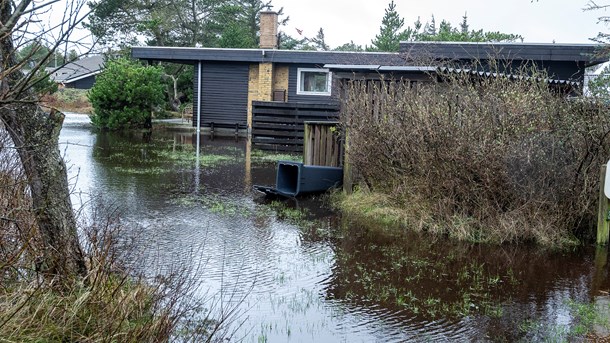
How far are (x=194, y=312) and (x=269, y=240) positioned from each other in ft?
11.3

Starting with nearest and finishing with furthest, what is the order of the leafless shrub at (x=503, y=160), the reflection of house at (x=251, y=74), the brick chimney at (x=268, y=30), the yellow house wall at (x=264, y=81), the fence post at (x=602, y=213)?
the fence post at (x=602, y=213)
the leafless shrub at (x=503, y=160)
the reflection of house at (x=251, y=74)
the yellow house wall at (x=264, y=81)
the brick chimney at (x=268, y=30)

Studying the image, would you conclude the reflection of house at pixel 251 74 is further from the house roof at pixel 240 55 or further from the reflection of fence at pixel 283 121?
the reflection of fence at pixel 283 121

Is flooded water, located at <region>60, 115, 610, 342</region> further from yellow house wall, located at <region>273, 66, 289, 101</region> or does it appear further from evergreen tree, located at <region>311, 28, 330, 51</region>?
evergreen tree, located at <region>311, 28, 330, 51</region>

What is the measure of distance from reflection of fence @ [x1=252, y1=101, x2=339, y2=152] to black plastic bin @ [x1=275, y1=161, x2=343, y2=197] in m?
8.42

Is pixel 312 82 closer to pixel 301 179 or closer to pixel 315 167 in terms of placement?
pixel 315 167

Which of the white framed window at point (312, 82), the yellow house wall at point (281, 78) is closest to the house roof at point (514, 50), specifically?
the white framed window at point (312, 82)

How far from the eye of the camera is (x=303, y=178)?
43.7 ft

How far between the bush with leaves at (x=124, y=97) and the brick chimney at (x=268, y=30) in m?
4.79

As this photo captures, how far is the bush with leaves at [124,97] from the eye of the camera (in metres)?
27.5

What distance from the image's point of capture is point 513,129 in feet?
34.1

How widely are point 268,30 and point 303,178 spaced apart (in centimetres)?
1755

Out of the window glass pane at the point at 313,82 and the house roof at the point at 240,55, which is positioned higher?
the house roof at the point at 240,55

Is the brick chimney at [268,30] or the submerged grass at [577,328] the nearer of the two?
the submerged grass at [577,328]

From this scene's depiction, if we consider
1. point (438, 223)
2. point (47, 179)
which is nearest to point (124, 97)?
point (438, 223)
